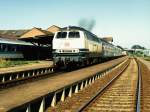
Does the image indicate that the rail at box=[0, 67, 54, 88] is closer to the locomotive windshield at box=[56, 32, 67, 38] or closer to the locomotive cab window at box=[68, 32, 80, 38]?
the locomotive windshield at box=[56, 32, 67, 38]

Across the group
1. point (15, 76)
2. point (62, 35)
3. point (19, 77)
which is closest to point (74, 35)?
point (62, 35)

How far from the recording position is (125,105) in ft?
34.9

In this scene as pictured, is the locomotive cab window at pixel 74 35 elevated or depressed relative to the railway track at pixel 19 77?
elevated

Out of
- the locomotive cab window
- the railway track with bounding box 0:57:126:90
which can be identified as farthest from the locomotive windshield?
the railway track with bounding box 0:57:126:90

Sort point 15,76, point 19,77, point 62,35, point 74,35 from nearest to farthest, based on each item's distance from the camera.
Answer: point 15,76, point 19,77, point 74,35, point 62,35

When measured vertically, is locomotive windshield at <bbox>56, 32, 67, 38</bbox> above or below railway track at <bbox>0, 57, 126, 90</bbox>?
above

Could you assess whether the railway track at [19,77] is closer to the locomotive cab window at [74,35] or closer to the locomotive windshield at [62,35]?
the locomotive windshield at [62,35]

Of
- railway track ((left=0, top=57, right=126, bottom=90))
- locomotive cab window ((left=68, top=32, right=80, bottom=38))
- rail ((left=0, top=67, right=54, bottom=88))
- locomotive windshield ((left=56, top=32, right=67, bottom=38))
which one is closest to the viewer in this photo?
railway track ((left=0, top=57, right=126, bottom=90))

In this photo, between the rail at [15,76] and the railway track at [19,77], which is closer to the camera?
the railway track at [19,77]

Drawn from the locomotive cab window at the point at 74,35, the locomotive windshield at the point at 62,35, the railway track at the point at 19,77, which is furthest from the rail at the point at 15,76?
the locomotive cab window at the point at 74,35

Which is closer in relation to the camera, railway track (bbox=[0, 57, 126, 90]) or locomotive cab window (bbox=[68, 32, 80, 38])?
railway track (bbox=[0, 57, 126, 90])

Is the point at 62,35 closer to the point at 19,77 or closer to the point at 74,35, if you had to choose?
the point at 74,35

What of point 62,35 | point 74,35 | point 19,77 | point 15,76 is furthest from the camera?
point 62,35

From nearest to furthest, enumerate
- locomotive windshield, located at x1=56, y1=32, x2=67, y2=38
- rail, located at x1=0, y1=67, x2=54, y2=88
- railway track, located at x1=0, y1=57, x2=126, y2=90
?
railway track, located at x1=0, y1=57, x2=126, y2=90 → rail, located at x1=0, y1=67, x2=54, y2=88 → locomotive windshield, located at x1=56, y1=32, x2=67, y2=38
